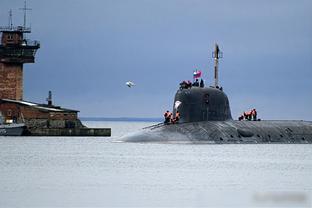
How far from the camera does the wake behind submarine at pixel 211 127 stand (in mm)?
54094

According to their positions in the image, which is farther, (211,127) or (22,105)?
(22,105)

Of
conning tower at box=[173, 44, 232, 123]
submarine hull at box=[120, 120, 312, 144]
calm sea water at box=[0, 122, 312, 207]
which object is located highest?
conning tower at box=[173, 44, 232, 123]

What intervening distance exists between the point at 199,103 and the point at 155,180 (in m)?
18.7

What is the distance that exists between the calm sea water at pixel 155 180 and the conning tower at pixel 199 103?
2.47 metres

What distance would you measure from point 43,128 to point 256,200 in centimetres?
5844

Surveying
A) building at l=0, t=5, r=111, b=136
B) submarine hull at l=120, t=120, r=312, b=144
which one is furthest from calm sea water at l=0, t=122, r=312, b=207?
building at l=0, t=5, r=111, b=136

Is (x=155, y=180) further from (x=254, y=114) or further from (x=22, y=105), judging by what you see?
(x=22, y=105)

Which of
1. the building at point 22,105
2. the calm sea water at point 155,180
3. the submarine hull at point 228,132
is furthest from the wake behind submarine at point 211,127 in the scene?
the building at point 22,105

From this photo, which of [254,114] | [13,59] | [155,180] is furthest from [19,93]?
[155,180]

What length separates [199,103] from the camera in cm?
5716

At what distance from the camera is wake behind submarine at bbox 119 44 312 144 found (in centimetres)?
5409

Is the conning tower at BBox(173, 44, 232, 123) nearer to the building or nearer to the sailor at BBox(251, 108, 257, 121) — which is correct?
the sailor at BBox(251, 108, 257, 121)

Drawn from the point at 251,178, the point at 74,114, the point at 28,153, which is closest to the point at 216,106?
the point at 28,153

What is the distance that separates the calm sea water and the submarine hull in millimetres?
1140
